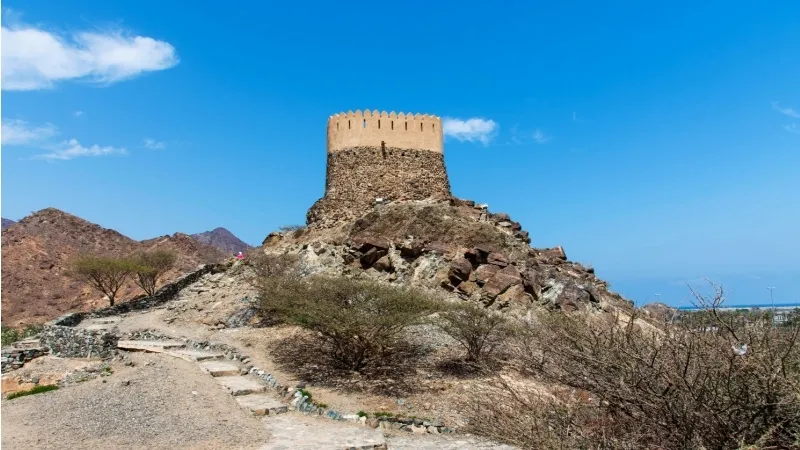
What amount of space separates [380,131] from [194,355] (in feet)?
51.3

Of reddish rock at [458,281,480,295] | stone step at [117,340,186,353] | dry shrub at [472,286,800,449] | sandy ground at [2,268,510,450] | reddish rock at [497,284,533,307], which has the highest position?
reddish rock at [458,281,480,295]

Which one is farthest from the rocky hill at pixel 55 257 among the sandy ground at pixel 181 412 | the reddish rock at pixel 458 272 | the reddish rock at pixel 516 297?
the reddish rock at pixel 516 297

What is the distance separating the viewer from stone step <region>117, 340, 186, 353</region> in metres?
17.7

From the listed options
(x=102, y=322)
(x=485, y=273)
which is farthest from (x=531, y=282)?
(x=102, y=322)

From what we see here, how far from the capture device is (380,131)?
28766 mm

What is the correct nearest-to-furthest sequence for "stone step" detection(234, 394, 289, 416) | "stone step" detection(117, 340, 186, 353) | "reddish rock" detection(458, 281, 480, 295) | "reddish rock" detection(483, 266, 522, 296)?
"stone step" detection(234, 394, 289, 416), "stone step" detection(117, 340, 186, 353), "reddish rock" detection(483, 266, 522, 296), "reddish rock" detection(458, 281, 480, 295)

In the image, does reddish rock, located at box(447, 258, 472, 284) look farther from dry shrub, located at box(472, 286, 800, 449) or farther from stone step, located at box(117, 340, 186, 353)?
dry shrub, located at box(472, 286, 800, 449)

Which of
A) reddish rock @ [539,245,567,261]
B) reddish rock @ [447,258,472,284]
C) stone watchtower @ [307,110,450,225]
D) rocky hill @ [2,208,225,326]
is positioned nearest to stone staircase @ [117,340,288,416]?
reddish rock @ [447,258,472,284]

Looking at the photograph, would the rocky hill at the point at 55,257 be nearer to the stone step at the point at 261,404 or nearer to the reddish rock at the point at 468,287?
the reddish rock at the point at 468,287

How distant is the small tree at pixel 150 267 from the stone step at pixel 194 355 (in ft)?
52.1

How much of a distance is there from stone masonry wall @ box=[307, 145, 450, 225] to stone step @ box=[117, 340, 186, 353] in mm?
11557

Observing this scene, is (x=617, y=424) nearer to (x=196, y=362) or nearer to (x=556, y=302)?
(x=196, y=362)

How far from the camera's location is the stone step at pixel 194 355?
53.6ft

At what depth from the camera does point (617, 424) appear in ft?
15.9
